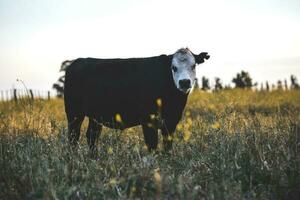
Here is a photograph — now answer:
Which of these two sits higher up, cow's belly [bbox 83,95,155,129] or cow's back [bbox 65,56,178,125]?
cow's back [bbox 65,56,178,125]

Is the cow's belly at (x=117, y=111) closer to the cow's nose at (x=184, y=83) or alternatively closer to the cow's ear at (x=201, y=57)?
the cow's nose at (x=184, y=83)

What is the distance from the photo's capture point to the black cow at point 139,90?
7.52 meters

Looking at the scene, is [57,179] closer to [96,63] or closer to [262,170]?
[262,170]

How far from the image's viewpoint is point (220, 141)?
20.5ft

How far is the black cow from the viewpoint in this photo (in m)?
7.52

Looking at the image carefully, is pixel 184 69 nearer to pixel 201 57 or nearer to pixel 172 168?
pixel 201 57

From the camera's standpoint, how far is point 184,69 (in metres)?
7.51

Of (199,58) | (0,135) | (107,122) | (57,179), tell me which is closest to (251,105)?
(199,58)

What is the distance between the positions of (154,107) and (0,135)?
2436 mm

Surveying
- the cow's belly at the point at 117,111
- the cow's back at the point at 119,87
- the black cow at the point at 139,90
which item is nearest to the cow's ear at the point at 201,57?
the black cow at the point at 139,90

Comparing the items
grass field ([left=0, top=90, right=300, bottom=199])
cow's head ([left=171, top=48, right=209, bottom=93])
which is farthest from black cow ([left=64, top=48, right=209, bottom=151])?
grass field ([left=0, top=90, right=300, bottom=199])

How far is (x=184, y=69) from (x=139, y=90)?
2.79 ft

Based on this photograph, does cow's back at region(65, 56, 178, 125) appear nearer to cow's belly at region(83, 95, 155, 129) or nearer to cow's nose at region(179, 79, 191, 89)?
cow's belly at region(83, 95, 155, 129)

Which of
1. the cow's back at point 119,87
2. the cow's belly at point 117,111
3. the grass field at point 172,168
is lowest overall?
the grass field at point 172,168
